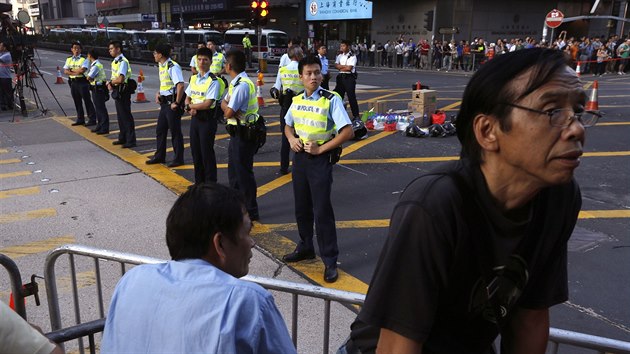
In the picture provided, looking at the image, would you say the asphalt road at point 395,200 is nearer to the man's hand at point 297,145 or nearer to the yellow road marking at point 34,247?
the man's hand at point 297,145

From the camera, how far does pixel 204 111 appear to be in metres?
6.95

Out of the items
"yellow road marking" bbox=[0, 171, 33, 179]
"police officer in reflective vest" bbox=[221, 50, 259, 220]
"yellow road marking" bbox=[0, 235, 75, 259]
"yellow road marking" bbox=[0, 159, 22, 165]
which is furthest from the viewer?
"yellow road marking" bbox=[0, 159, 22, 165]

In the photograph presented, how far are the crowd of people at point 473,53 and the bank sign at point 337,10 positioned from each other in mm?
4395

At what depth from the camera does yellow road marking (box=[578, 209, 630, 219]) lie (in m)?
6.06

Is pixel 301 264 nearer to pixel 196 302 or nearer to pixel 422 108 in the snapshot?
pixel 196 302

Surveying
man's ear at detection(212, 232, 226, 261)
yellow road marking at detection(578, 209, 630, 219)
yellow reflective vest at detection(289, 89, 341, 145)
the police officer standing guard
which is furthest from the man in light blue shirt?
the police officer standing guard

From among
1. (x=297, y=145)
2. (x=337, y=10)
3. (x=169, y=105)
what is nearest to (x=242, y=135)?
(x=297, y=145)

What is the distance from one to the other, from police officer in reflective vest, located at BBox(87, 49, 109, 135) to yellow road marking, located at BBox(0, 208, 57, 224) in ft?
16.4

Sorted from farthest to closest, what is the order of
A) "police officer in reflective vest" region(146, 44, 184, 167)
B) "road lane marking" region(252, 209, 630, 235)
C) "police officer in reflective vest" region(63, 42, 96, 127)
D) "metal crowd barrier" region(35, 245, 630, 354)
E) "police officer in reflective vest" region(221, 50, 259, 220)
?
"police officer in reflective vest" region(63, 42, 96, 127)
"police officer in reflective vest" region(146, 44, 184, 167)
"police officer in reflective vest" region(221, 50, 259, 220)
"road lane marking" region(252, 209, 630, 235)
"metal crowd barrier" region(35, 245, 630, 354)

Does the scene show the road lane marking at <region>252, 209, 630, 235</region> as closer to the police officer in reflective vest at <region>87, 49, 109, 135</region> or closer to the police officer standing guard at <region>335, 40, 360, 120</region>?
the police officer standing guard at <region>335, 40, 360, 120</region>

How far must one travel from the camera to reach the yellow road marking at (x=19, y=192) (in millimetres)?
6949

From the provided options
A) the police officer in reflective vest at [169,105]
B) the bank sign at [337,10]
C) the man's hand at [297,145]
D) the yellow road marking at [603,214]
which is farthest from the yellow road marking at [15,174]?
the bank sign at [337,10]

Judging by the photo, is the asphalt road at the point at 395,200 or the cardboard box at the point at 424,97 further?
the cardboard box at the point at 424,97

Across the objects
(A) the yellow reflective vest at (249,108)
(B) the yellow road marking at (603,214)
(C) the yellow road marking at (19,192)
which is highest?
(A) the yellow reflective vest at (249,108)
